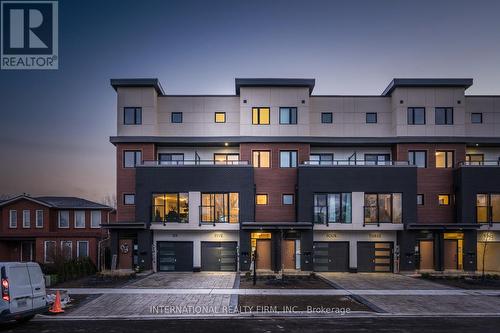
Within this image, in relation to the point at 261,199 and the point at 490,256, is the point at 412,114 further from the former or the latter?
the point at 261,199

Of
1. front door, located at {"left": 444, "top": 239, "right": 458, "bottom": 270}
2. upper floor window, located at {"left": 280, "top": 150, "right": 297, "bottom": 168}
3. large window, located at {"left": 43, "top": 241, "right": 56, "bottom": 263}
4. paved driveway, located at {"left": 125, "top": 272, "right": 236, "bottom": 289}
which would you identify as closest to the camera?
paved driveway, located at {"left": 125, "top": 272, "right": 236, "bottom": 289}

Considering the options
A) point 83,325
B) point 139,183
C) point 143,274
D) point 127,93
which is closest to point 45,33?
point 127,93

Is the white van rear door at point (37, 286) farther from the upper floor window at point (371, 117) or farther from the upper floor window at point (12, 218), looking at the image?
the upper floor window at point (12, 218)

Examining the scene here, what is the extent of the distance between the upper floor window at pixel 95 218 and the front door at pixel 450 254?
27.8m

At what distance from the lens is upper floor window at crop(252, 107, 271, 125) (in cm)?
2952

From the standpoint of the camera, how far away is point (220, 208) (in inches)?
1085

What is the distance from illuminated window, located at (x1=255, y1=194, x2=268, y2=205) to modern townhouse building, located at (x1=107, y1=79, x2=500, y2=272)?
0.23 feet

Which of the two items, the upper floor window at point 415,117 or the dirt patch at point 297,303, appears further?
the upper floor window at point 415,117

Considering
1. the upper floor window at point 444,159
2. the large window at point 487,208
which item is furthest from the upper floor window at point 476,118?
the large window at point 487,208

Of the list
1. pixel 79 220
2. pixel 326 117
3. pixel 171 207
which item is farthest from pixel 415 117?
pixel 79 220

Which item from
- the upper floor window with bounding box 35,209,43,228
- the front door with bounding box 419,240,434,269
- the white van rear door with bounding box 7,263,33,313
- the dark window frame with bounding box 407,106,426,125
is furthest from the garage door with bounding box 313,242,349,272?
the upper floor window with bounding box 35,209,43,228

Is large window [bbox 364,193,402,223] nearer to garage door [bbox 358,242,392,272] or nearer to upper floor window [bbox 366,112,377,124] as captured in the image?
garage door [bbox 358,242,392,272]

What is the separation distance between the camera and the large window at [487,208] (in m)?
27.9

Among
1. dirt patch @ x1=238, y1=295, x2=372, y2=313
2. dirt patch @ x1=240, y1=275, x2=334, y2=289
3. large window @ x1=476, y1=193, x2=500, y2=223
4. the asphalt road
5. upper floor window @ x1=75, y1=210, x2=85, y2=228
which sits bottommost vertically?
dirt patch @ x1=240, y1=275, x2=334, y2=289
